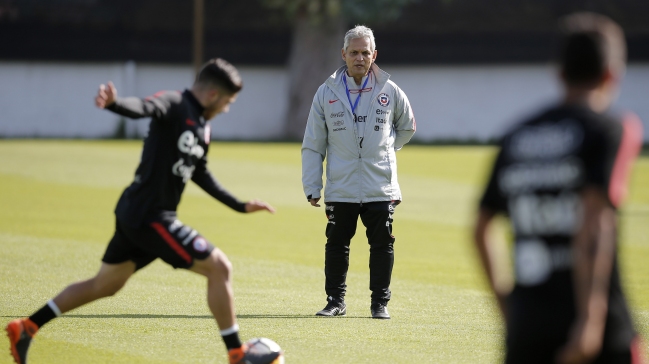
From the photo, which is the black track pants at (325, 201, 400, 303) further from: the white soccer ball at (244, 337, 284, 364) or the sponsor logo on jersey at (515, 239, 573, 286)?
the sponsor logo on jersey at (515, 239, 573, 286)

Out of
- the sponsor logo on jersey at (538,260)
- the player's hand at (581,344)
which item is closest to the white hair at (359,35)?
the sponsor logo on jersey at (538,260)

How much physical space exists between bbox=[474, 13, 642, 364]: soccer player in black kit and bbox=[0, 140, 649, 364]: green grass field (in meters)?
0.55

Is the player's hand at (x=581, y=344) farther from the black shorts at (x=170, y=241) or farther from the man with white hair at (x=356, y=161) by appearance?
the man with white hair at (x=356, y=161)

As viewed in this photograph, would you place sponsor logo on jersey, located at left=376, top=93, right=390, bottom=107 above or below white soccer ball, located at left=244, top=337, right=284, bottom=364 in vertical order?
above

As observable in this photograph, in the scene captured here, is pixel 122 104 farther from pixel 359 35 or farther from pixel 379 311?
pixel 379 311

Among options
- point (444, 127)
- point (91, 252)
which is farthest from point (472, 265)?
point (444, 127)

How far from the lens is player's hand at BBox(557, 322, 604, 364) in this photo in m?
3.14

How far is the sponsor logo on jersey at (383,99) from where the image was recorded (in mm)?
7910

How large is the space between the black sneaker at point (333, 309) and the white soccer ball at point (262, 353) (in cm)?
221

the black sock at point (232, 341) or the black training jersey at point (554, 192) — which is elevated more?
the black training jersey at point (554, 192)

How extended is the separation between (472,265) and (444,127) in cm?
3420

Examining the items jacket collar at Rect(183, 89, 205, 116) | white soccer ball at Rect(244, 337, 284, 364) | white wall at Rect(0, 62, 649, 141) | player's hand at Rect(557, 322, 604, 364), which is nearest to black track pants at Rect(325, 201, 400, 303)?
white soccer ball at Rect(244, 337, 284, 364)

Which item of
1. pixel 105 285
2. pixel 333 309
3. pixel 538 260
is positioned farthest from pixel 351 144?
pixel 538 260

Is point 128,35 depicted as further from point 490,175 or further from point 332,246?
point 490,175
